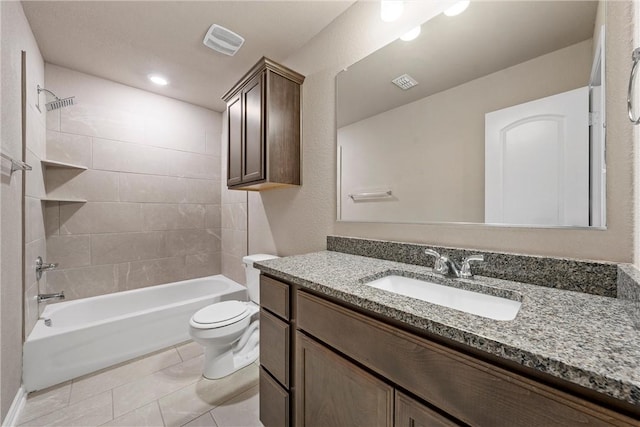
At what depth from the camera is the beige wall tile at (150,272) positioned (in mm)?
2504

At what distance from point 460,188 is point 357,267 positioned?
585 millimetres

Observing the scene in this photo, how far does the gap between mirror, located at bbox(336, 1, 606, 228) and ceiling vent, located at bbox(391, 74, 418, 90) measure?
0.04 feet

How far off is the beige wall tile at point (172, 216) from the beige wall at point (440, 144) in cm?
219

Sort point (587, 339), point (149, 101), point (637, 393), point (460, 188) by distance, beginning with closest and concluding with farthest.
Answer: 1. point (637, 393)
2. point (587, 339)
3. point (460, 188)
4. point (149, 101)

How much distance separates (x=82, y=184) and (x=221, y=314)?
182 centimetres

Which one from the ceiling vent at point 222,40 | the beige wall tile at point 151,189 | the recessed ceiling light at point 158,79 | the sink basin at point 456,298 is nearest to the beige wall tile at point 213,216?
the beige wall tile at point 151,189

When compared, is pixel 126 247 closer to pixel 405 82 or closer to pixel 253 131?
pixel 253 131

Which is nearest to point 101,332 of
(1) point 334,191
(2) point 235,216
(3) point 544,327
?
(2) point 235,216

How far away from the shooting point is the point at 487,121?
3.45 feet

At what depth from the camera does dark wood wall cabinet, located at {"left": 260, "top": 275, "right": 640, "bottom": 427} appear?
0.48 m

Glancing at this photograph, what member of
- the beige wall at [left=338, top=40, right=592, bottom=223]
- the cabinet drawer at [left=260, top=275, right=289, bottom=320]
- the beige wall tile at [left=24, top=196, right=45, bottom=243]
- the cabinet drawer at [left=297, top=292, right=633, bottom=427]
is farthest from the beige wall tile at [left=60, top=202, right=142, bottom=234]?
the cabinet drawer at [left=297, top=292, right=633, bottom=427]

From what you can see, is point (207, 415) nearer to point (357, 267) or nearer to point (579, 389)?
point (357, 267)

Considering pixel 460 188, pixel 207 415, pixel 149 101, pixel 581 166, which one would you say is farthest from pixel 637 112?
pixel 149 101

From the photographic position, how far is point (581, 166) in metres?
0.86
